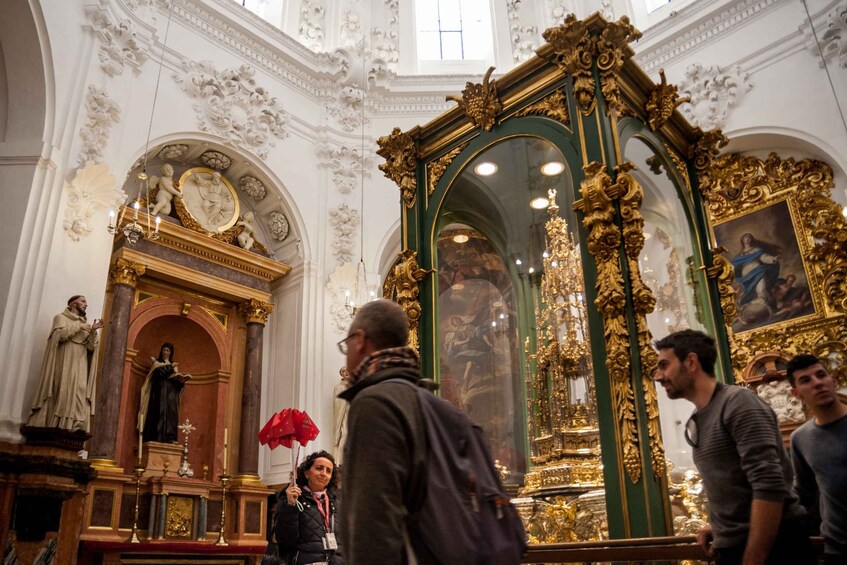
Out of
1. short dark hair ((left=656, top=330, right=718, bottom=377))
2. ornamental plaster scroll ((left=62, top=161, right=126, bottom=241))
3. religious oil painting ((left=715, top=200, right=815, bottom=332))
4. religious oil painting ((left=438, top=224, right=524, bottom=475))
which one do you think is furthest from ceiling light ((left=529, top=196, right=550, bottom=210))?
ornamental plaster scroll ((left=62, top=161, right=126, bottom=241))

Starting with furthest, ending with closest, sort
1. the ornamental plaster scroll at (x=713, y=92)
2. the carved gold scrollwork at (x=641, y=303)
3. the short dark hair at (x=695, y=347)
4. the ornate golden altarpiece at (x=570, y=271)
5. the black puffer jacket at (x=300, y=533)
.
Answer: the ornamental plaster scroll at (x=713, y=92)
the black puffer jacket at (x=300, y=533)
the ornate golden altarpiece at (x=570, y=271)
the carved gold scrollwork at (x=641, y=303)
the short dark hair at (x=695, y=347)

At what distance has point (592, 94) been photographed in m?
4.55

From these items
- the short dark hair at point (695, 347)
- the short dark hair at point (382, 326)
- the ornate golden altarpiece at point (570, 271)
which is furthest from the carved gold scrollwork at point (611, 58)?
the short dark hair at point (382, 326)

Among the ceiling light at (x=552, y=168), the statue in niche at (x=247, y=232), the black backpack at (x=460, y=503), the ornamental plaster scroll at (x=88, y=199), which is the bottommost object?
the black backpack at (x=460, y=503)

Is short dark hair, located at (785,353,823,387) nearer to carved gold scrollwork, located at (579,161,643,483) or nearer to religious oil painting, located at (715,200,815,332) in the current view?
carved gold scrollwork, located at (579,161,643,483)

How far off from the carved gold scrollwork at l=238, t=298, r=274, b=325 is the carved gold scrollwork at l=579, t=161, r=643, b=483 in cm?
819

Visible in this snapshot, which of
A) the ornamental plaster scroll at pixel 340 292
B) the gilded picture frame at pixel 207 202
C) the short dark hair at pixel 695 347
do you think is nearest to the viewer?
the short dark hair at pixel 695 347

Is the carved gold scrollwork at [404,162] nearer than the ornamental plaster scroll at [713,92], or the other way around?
the carved gold scrollwork at [404,162]

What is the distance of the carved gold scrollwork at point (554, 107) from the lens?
186 inches

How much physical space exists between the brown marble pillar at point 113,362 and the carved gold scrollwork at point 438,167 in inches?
227

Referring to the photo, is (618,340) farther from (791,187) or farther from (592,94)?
(791,187)

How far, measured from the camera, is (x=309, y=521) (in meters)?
4.95

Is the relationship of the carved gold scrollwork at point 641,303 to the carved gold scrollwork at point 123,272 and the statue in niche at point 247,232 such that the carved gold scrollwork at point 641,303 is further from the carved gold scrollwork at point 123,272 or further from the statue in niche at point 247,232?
the statue in niche at point 247,232

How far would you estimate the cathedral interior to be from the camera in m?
4.56
